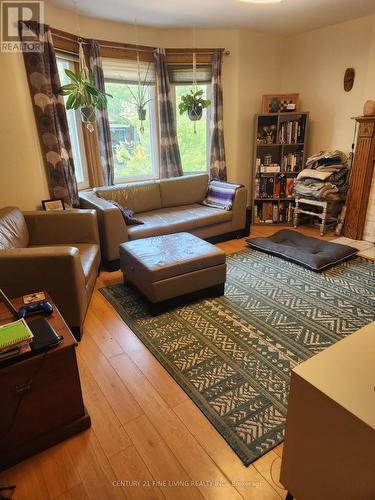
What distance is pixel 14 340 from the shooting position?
125cm

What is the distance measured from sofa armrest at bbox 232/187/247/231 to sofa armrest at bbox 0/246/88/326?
2.33 m

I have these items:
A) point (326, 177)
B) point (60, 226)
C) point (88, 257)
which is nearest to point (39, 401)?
point (88, 257)

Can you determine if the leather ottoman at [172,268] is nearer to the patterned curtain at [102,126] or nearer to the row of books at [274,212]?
the patterned curtain at [102,126]

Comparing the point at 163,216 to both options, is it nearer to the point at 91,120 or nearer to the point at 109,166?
the point at 109,166

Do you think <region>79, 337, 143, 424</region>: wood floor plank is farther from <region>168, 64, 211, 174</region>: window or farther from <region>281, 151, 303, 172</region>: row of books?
<region>281, 151, 303, 172</region>: row of books

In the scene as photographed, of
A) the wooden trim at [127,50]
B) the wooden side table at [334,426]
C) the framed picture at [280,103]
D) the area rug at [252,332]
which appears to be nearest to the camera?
the wooden side table at [334,426]

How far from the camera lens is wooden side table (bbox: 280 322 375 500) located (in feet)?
2.80

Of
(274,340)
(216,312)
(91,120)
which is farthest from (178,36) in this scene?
(274,340)

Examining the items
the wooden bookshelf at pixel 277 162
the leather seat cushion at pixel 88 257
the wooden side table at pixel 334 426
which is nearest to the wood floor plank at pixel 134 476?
the wooden side table at pixel 334 426

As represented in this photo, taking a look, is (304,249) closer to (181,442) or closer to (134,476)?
(181,442)

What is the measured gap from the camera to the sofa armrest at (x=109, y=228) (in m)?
3.05

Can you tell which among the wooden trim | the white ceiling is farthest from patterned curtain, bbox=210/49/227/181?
the white ceiling

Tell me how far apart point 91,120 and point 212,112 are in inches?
69.5

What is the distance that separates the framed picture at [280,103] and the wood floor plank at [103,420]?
403 cm
